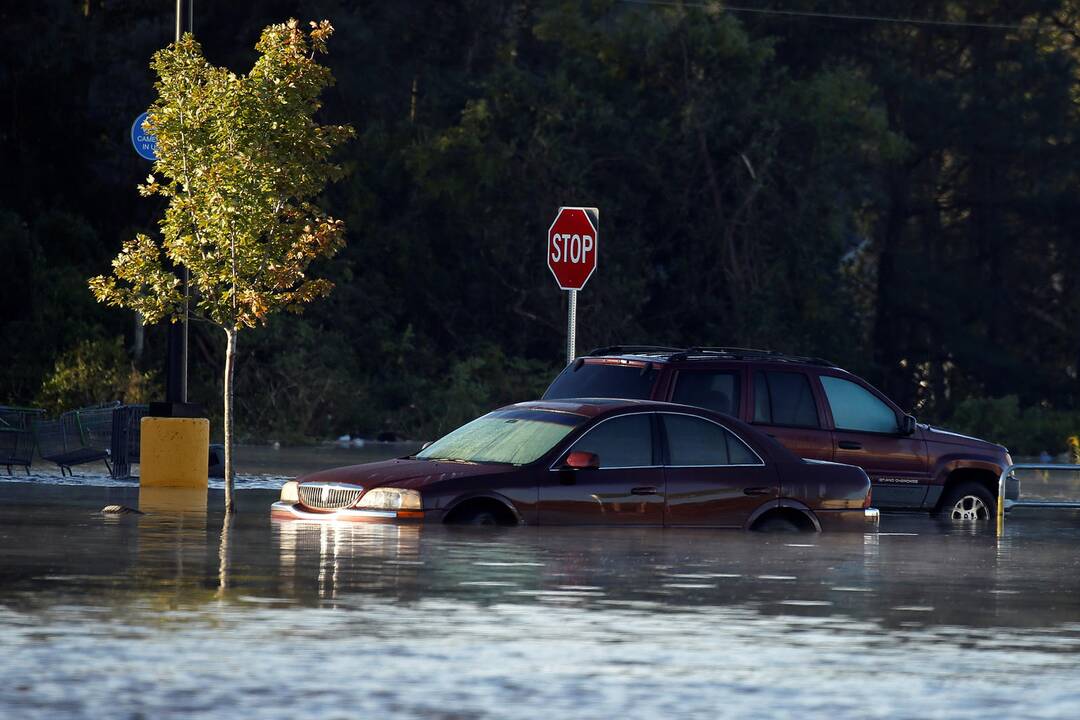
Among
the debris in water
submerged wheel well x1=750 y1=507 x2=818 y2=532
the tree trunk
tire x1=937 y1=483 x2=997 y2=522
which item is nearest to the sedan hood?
submerged wheel well x1=750 y1=507 x2=818 y2=532

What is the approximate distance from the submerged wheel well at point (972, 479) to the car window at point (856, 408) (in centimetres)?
91

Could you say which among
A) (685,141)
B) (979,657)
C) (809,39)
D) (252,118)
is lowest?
(979,657)

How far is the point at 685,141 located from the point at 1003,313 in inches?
558

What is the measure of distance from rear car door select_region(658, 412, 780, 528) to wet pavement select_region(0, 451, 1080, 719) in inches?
7.6

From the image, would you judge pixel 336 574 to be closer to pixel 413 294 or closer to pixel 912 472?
pixel 912 472

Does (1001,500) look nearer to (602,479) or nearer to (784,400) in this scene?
(784,400)

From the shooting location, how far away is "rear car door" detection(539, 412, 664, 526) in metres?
17.4

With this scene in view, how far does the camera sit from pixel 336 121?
51.1 meters

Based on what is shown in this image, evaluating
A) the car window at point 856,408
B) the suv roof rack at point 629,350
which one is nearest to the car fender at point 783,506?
the car window at point 856,408

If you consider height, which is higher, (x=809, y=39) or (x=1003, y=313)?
(x=809, y=39)

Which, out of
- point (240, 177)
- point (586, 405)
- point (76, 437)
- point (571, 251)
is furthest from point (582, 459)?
point (76, 437)

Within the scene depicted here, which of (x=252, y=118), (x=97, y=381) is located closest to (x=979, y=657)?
(x=252, y=118)

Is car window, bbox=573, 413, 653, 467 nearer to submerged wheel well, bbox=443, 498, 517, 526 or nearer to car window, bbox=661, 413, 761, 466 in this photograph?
car window, bbox=661, 413, 761, 466

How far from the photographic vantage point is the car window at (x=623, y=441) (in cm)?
1770
